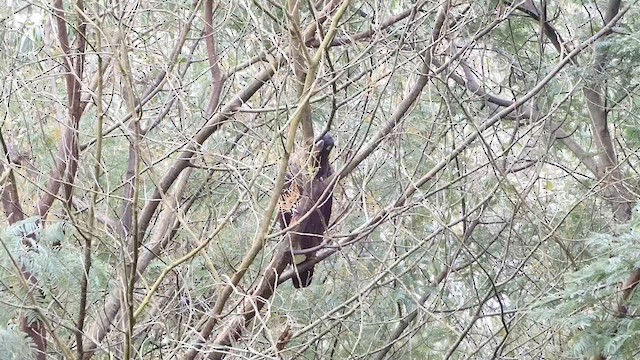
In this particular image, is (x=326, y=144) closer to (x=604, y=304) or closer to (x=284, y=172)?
(x=284, y=172)

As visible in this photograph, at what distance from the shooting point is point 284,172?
2.96 meters

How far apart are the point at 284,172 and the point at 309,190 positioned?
2.15ft

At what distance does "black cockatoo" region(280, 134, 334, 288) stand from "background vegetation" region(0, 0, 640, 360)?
100 millimetres

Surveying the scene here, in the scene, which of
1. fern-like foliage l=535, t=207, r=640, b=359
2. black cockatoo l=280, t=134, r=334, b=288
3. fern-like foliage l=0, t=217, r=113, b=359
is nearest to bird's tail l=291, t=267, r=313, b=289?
black cockatoo l=280, t=134, r=334, b=288

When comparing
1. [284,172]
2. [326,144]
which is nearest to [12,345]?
[284,172]

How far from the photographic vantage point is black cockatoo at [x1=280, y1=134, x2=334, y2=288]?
349 centimetres

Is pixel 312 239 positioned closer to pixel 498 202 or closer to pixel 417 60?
pixel 417 60

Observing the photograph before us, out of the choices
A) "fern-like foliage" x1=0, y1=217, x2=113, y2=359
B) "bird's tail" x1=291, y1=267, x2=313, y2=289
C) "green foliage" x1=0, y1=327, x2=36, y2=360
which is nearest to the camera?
"green foliage" x1=0, y1=327, x2=36, y2=360

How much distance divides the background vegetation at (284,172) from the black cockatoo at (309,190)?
10cm

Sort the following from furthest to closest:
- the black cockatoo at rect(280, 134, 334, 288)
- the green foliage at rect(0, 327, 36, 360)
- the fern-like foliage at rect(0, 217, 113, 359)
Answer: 1. the black cockatoo at rect(280, 134, 334, 288)
2. the fern-like foliage at rect(0, 217, 113, 359)
3. the green foliage at rect(0, 327, 36, 360)

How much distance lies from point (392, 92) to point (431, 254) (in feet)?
3.18

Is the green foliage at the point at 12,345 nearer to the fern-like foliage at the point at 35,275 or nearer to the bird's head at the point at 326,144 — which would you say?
the fern-like foliage at the point at 35,275

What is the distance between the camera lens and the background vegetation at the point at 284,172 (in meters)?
3.01

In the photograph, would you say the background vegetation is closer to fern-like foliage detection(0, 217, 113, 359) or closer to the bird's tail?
fern-like foliage detection(0, 217, 113, 359)
